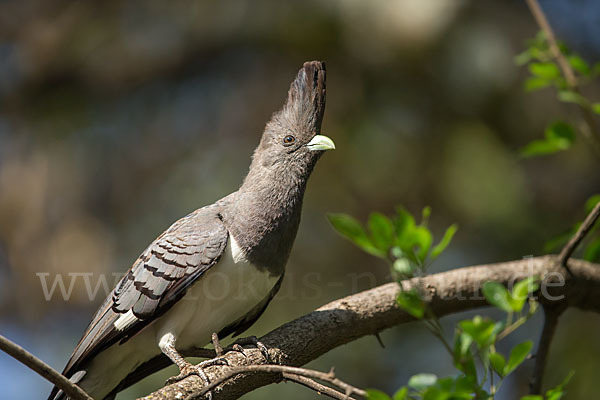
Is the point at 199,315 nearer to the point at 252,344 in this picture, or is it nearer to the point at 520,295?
the point at 252,344

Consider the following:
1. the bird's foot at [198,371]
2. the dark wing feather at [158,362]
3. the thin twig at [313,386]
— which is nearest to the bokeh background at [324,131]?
the dark wing feather at [158,362]

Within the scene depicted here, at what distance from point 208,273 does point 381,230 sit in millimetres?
1744

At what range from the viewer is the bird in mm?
3467

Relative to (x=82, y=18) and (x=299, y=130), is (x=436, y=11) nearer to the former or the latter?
(x=299, y=130)

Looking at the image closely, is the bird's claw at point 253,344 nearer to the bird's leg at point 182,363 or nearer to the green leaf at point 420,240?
A: the bird's leg at point 182,363

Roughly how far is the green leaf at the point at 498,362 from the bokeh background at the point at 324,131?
14.9 ft

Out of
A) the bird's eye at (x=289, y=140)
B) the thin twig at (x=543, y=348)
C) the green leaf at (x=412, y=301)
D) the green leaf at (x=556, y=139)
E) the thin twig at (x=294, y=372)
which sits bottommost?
the thin twig at (x=543, y=348)

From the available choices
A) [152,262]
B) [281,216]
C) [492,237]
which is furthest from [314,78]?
[492,237]

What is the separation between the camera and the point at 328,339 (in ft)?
11.3

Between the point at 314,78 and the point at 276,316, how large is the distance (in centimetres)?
328

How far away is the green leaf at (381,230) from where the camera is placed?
6.44 feet

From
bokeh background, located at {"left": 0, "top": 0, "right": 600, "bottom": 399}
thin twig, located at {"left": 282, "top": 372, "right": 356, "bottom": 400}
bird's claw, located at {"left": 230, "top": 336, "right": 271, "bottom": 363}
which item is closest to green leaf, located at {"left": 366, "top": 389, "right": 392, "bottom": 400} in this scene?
thin twig, located at {"left": 282, "top": 372, "right": 356, "bottom": 400}

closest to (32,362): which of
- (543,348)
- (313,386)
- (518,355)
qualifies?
(313,386)

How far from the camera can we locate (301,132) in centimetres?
397
